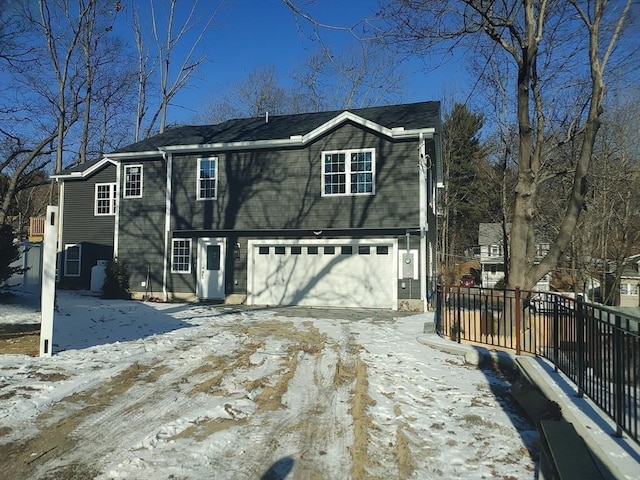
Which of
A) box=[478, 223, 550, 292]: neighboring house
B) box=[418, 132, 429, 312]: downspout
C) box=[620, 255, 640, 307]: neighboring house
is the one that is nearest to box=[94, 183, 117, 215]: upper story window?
box=[418, 132, 429, 312]: downspout

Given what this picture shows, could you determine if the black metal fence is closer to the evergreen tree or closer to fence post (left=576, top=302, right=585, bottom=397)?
fence post (left=576, top=302, right=585, bottom=397)

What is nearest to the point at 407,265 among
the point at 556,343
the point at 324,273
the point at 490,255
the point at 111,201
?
the point at 324,273

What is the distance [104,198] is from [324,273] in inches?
470

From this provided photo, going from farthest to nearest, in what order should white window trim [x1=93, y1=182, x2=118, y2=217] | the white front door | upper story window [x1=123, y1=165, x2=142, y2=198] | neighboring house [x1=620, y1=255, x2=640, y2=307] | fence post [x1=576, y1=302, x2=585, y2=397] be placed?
neighboring house [x1=620, y1=255, x2=640, y2=307] < white window trim [x1=93, y1=182, x2=118, y2=217] < upper story window [x1=123, y1=165, x2=142, y2=198] < the white front door < fence post [x1=576, y1=302, x2=585, y2=397]

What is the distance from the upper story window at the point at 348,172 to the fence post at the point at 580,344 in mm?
9998

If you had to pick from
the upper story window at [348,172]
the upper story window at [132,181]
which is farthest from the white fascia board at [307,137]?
the upper story window at [132,181]

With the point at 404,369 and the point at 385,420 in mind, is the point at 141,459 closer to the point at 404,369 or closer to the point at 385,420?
the point at 385,420

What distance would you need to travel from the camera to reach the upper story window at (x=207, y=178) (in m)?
16.8

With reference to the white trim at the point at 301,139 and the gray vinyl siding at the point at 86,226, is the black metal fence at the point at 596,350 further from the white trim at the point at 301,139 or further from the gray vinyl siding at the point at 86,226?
the gray vinyl siding at the point at 86,226

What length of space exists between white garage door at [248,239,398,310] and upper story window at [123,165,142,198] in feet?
17.4

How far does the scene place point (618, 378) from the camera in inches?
159

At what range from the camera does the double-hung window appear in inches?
666

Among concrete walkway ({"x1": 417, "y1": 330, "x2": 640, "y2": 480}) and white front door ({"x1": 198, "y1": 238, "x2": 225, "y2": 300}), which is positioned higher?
white front door ({"x1": 198, "y1": 238, "x2": 225, "y2": 300})

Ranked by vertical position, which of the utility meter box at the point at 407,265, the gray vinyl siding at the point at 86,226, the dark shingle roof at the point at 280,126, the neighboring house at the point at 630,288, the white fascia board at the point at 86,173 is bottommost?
the neighboring house at the point at 630,288
